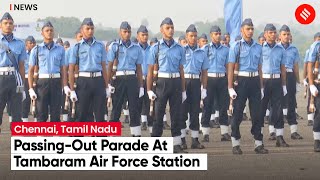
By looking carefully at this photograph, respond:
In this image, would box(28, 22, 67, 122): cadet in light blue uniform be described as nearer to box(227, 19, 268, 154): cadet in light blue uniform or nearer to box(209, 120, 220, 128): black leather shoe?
box(227, 19, 268, 154): cadet in light blue uniform

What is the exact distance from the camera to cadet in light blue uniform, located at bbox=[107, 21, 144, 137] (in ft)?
61.0

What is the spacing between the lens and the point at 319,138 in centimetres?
1714

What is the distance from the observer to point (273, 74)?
58.9ft

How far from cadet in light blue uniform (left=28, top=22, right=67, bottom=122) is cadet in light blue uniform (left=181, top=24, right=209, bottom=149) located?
2642mm

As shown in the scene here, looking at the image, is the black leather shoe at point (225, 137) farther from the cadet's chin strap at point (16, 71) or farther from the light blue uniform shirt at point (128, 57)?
the cadet's chin strap at point (16, 71)

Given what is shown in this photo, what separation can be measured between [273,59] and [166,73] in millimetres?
2813

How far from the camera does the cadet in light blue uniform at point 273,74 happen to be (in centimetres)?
1788

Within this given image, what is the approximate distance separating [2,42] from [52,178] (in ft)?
18.7

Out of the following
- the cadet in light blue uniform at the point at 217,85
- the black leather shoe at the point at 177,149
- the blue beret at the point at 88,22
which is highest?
the blue beret at the point at 88,22

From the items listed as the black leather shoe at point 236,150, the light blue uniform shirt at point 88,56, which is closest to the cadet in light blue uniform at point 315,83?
the black leather shoe at point 236,150

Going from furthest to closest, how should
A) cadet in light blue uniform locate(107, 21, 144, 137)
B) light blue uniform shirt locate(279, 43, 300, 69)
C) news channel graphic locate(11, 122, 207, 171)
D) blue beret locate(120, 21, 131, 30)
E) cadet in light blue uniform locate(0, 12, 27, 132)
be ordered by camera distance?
light blue uniform shirt locate(279, 43, 300, 69) < blue beret locate(120, 21, 131, 30) < cadet in light blue uniform locate(107, 21, 144, 137) < cadet in light blue uniform locate(0, 12, 27, 132) < news channel graphic locate(11, 122, 207, 171)

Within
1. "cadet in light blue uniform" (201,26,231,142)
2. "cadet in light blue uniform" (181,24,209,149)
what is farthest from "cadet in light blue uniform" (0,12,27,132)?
"cadet in light blue uniform" (201,26,231,142)

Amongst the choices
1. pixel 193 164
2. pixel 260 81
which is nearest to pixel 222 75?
pixel 260 81

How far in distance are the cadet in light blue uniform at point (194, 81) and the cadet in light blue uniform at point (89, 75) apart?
6.26 ft
